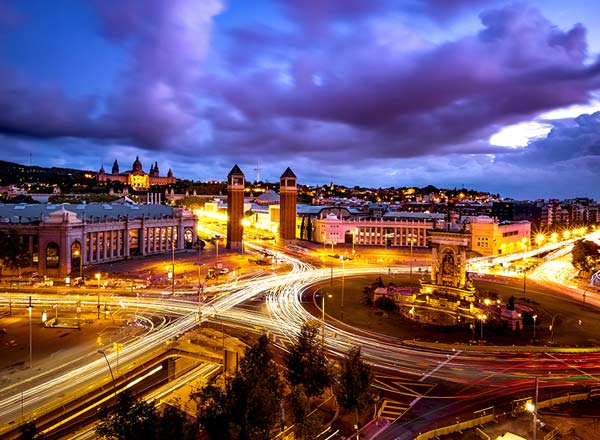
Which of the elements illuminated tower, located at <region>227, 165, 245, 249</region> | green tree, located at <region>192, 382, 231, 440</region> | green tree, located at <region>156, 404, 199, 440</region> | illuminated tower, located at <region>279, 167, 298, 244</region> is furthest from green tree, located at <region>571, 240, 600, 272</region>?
green tree, located at <region>156, 404, 199, 440</region>

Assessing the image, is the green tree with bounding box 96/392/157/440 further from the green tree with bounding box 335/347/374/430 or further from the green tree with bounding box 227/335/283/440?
the green tree with bounding box 335/347/374/430

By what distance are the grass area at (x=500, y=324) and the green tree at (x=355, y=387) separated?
20.5 meters

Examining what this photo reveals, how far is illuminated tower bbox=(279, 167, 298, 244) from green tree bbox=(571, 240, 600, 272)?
74.8 m

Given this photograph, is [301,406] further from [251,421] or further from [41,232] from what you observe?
[41,232]

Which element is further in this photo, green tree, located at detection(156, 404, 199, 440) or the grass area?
the grass area

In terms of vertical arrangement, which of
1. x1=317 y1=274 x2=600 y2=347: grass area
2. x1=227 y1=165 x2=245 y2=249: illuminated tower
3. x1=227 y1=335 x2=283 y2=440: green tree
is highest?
x1=227 y1=165 x2=245 y2=249: illuminated tower

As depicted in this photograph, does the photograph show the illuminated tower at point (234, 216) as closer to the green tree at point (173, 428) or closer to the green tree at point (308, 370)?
the green tree at point (308, 370)

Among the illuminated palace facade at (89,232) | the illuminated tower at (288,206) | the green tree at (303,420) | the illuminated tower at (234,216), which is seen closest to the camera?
the green tree at (303,420)

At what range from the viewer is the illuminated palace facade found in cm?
7975

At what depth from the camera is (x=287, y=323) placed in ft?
165

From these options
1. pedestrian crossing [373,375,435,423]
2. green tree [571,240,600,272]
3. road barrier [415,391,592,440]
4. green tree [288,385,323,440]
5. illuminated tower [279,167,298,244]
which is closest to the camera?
green tree [288,385,323,440]

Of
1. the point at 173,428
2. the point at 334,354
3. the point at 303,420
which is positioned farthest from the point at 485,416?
the point at 173,428

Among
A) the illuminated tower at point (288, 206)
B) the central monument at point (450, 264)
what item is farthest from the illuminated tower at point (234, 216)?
the central monument at point (450, 264)

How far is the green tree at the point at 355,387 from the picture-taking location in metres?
26.3
